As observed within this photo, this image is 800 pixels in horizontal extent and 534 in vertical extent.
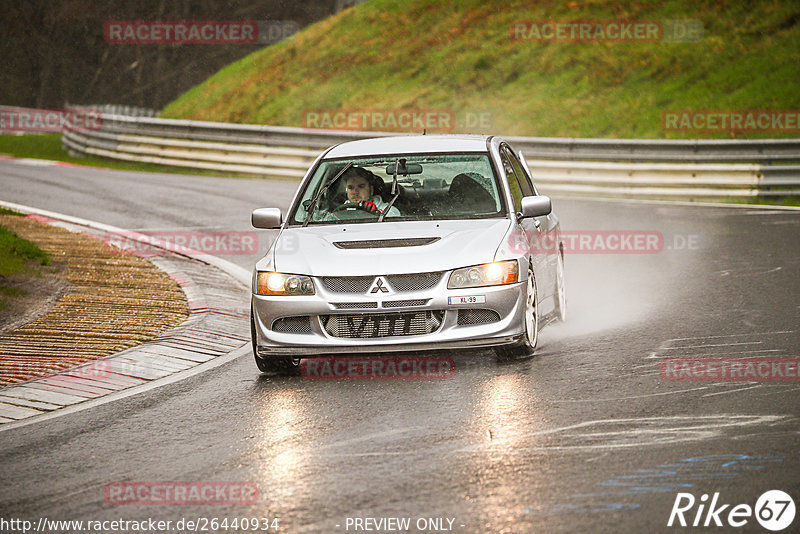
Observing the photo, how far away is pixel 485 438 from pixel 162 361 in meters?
3.56

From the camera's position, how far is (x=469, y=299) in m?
8.04

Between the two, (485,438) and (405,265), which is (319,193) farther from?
(485,438)

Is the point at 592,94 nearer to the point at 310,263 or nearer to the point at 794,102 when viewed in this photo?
the point at 794,102

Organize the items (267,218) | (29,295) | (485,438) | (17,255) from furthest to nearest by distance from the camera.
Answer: (17,255) → (29,295) → (267,218) → (485,438)

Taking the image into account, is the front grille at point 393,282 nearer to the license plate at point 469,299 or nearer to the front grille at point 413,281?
the front grille at point 413,281

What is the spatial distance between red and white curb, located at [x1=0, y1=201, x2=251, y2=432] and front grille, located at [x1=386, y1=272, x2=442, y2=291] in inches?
71.1

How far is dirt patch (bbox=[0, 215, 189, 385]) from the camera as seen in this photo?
9234 mm

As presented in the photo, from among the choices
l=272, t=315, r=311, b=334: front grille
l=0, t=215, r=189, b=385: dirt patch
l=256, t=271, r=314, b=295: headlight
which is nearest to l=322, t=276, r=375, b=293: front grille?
l=256, t=271, r=314, b=295: headlight

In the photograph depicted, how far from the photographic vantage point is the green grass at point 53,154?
28.0 m

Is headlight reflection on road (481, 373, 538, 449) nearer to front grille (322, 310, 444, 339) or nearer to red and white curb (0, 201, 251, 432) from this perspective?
front grille (322, 310, 444, 339)

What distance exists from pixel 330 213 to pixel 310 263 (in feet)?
3.68

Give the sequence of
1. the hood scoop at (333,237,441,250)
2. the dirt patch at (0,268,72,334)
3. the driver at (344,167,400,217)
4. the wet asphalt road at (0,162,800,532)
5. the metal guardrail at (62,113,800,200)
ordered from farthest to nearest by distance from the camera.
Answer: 1. the metal guardrail at (62,113,800,200)
2. the dirt patch at (0,268,72,334)
3. the driver at (344,167,400,217)
4. the hood scoop at (333,237,441,250)
5. the wet asphalt road at (0,162,800,532)

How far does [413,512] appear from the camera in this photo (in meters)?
5.21

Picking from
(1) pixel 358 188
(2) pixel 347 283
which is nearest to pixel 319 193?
(1) pixel 358 188
